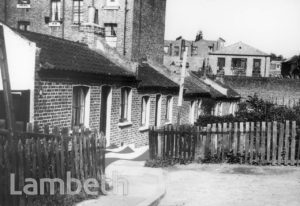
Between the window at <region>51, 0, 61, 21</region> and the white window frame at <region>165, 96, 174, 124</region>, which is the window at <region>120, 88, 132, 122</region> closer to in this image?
the white window frame at <region>165, 96, 174, 124</region>

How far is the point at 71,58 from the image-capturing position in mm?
13930

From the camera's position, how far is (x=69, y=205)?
22.8 ft

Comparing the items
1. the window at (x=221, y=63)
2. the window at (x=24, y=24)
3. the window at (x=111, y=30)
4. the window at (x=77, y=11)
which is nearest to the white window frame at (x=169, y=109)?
the window at (x=111, y=30)

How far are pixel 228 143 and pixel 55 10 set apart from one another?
19678 mm

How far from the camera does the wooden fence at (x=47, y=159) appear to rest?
19.7 feet

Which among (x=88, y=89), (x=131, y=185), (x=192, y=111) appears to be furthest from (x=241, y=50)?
(x=131, y=185)

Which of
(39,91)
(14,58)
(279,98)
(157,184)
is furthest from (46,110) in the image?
(279,98)

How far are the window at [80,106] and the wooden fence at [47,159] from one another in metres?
5.37

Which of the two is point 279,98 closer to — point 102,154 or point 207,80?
point 207,80

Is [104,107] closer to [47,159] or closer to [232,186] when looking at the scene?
[232,186]

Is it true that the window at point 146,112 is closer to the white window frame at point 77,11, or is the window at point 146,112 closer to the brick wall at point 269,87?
the white window frame at point 77,11

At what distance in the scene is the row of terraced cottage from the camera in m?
11.0

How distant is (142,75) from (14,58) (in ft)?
31.9

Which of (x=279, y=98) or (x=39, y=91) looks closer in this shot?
(x=39, y=91)
